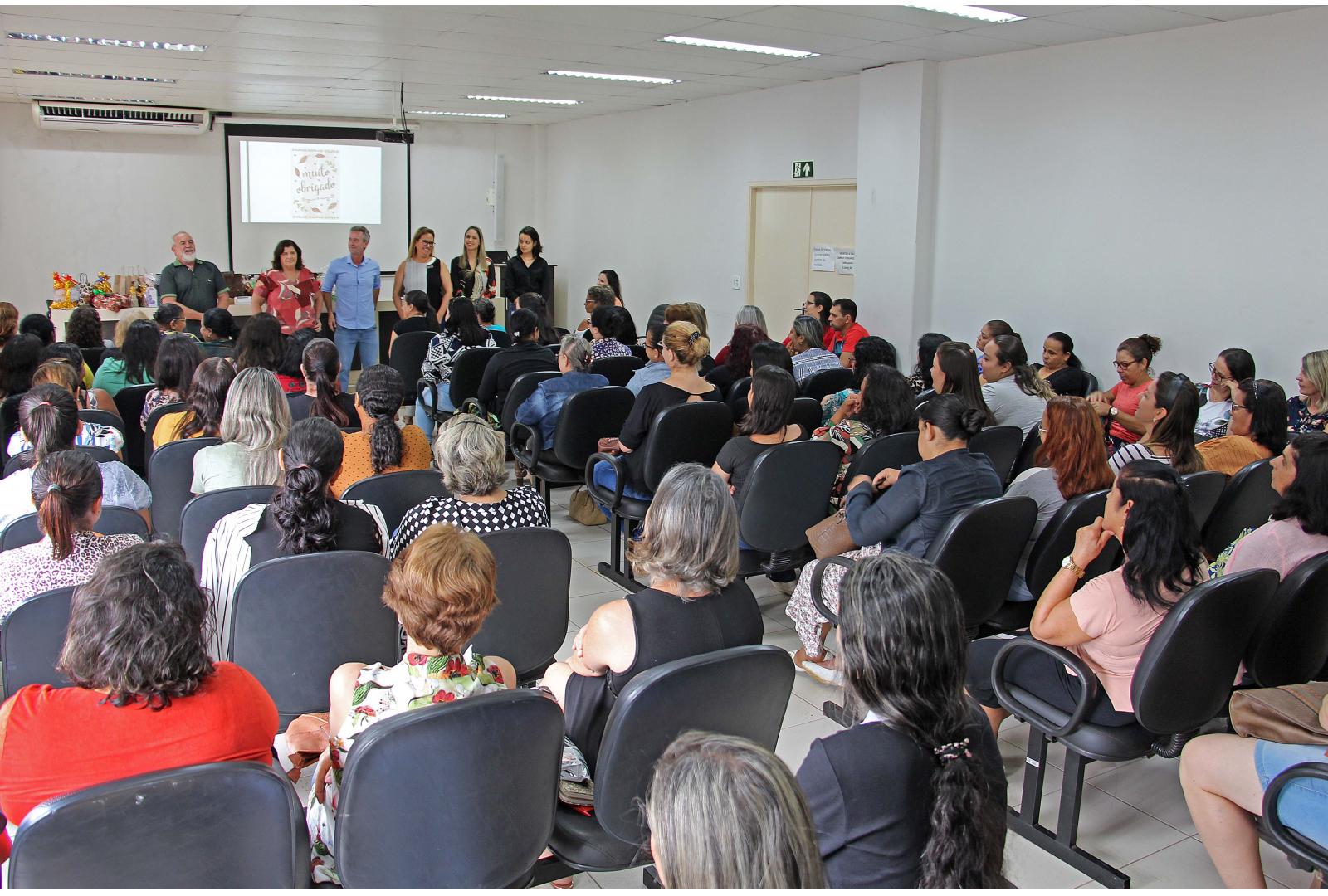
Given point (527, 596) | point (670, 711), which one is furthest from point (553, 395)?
point (670, 711)

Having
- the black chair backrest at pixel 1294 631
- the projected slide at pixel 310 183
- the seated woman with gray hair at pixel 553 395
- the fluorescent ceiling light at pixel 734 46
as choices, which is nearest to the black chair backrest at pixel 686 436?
the seated woman with gray hair at pixel 553 395

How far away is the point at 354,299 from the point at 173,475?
5.42 m

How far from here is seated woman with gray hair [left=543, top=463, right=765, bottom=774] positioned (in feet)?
7.75

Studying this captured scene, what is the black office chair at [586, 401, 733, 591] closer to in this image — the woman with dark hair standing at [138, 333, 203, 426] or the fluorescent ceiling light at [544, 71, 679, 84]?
the woman with dark hair standing at [138, 333, 203, 426]

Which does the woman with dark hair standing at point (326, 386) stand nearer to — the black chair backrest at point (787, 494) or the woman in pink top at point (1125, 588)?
the black chair backrest at point (787, 494)

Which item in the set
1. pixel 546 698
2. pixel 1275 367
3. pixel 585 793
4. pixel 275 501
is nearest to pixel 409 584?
pixel 546 698

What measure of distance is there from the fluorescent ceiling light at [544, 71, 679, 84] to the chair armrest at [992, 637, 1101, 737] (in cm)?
710

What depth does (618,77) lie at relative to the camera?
29.5ft

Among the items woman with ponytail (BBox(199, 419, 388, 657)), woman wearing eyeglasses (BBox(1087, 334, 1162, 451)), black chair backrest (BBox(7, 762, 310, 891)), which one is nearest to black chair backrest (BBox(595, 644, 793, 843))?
black chair backrest (BBox(7, 762, 310, 891))

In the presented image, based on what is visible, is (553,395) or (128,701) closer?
(128,701)

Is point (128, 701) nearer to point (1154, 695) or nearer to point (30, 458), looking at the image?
point (30, 458)

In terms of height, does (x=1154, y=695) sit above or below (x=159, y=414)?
below

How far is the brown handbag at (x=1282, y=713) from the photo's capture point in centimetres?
239

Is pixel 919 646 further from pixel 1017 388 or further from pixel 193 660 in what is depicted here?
pixel 1017 388
